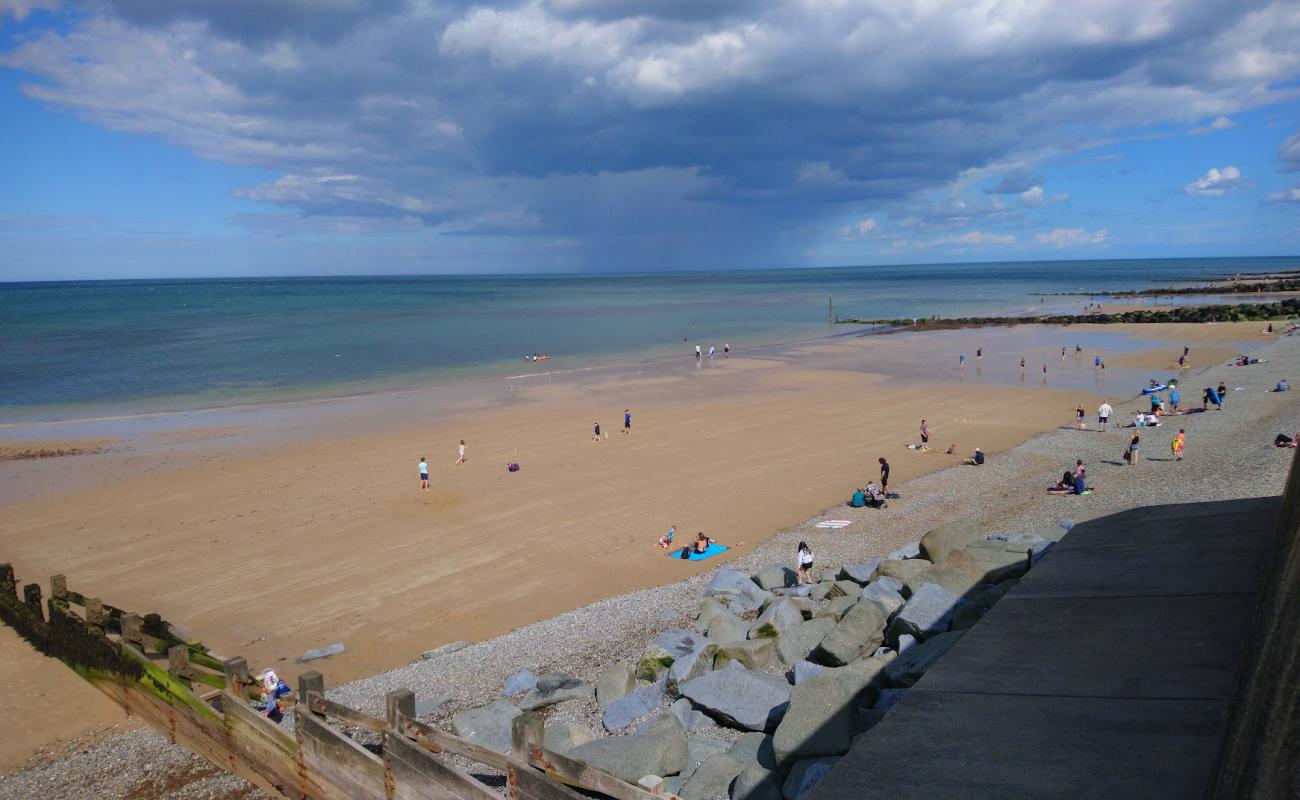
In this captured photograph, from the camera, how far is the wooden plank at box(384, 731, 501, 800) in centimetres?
714

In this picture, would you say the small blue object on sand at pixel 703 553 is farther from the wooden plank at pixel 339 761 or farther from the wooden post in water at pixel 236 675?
the wooden plank at pixel 339 761

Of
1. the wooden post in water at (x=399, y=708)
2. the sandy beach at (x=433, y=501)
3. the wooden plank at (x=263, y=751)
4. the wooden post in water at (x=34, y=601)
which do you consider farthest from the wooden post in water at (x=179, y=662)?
the wooden post in water at (x=34, y=601)

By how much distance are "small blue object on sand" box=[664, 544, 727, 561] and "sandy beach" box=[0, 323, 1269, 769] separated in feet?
1.03

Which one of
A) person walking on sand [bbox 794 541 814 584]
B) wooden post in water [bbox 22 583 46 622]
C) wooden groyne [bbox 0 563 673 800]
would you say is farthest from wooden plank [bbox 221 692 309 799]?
person walking on sand [bbox 794 541 814 584]

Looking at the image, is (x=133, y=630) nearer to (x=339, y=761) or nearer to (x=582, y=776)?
(x=339, y=761)

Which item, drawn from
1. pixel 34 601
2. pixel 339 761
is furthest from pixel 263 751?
pixel 34 601

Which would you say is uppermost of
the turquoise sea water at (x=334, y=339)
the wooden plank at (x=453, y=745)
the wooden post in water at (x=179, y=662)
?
the turquoise sea water at (x=334, y=339)

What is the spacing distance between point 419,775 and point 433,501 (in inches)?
602

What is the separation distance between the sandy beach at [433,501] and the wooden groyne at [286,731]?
88 cm

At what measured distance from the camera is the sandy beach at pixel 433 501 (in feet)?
50.0

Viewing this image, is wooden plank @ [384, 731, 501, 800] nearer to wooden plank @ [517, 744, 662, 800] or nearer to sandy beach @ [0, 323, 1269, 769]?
wooden plank @ [517, 744, 662, 800]

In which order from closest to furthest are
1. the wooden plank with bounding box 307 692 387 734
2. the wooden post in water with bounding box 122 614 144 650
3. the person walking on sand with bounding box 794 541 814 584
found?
the wooden plank with bounding box 307 692 387 734 < the wooden post in water with bounding box 122 614 144 650 < the person walking on sand with bounding box 794 541 814 584

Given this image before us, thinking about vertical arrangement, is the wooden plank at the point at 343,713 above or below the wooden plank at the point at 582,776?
below

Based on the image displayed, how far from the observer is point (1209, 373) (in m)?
39.4
